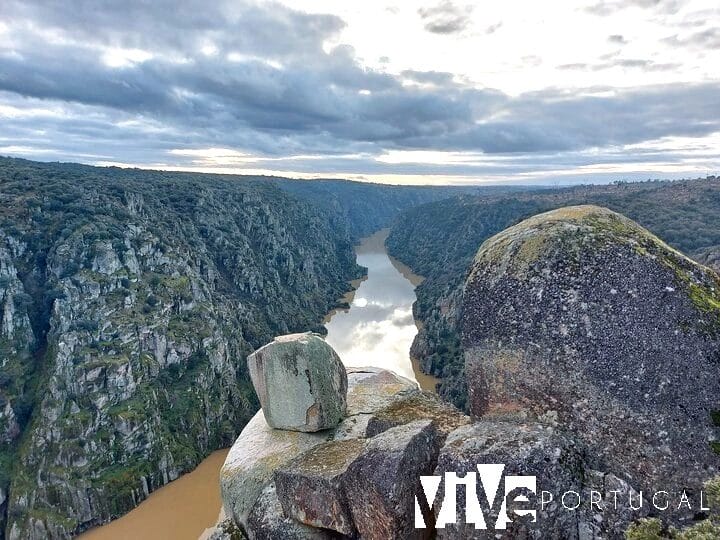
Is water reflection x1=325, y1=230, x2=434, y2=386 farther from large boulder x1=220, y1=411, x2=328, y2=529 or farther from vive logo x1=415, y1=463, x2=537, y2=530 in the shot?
vive logo x1=415, y1=463, x2=537, y2=530

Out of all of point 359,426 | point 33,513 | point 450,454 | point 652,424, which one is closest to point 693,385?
point 652,424

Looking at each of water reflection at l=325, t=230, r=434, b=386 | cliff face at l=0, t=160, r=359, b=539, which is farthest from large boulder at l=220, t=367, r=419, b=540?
water reflection at l=325, t=230, r=434, b=386

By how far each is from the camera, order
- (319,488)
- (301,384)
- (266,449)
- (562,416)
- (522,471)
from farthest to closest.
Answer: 1. (301,384)
2. (266,449)
3. (319,488)
4. (562,416)
5. (522,471)

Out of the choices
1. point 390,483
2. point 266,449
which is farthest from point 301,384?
point 390,483

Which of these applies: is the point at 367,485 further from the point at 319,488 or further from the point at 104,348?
the point at 104,348

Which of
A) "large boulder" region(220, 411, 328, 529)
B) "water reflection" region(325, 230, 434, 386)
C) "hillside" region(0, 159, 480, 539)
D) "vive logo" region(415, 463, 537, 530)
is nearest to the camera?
"vive logo" region(415, 463, 537, 530)

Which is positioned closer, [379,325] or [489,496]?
[489,496]

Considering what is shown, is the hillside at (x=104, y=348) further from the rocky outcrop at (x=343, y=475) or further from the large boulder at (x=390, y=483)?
the large boulder at (x=390, y=483)
